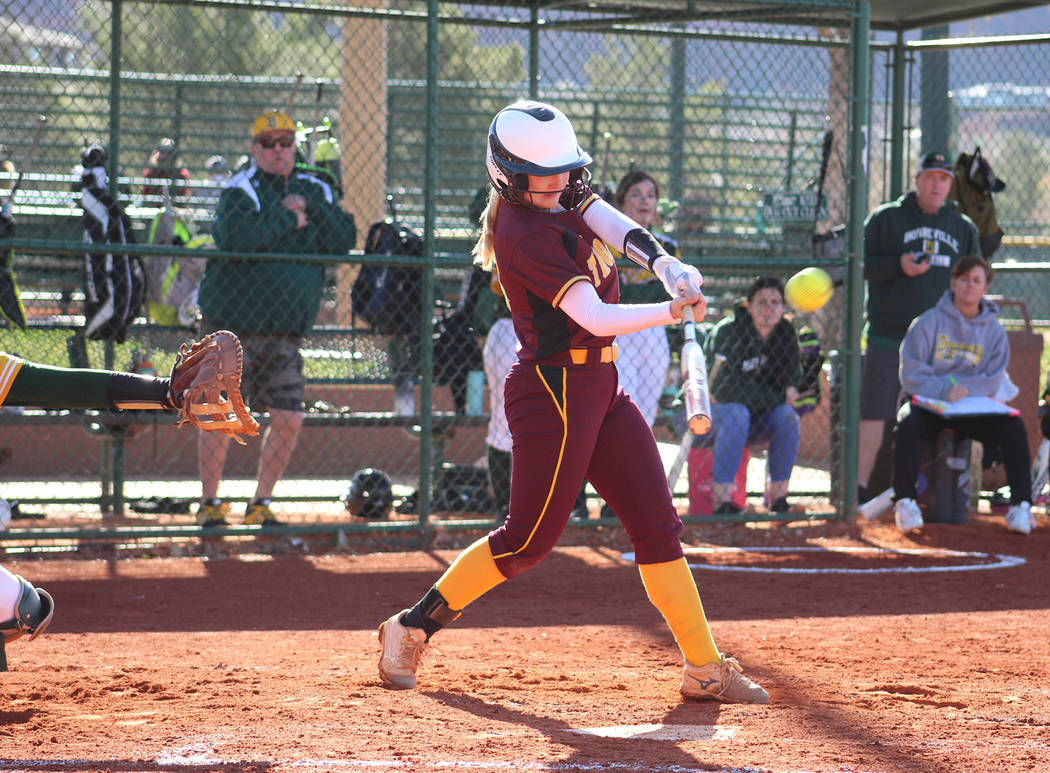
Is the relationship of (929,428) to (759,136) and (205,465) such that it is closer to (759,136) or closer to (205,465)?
(205,465)

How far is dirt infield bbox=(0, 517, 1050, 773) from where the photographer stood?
3.75m

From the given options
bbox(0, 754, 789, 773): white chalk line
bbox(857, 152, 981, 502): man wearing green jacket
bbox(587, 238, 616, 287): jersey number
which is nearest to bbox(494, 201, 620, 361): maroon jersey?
bbox(587, 238, 616, 287): jersey number

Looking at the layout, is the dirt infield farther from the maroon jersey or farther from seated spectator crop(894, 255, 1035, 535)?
the maroon jersey

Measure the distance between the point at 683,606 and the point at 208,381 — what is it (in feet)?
5.21

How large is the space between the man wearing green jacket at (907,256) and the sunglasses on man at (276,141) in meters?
3.58

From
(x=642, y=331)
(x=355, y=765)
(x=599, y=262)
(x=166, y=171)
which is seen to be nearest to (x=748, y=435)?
(x=642, y=331)

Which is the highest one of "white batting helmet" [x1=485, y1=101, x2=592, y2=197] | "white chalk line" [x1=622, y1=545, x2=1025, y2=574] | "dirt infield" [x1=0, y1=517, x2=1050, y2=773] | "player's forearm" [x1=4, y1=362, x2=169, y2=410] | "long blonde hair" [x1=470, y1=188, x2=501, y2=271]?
"white batting helmet" [x1=485, y1=101, x2=592, y2=197]

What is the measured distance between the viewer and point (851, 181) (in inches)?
332

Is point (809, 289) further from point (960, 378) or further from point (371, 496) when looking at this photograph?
point (371, 496)

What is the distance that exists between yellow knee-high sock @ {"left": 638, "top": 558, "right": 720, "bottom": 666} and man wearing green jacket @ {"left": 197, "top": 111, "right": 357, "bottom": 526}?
146 inches

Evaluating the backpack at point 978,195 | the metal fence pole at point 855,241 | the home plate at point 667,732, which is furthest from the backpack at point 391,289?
the home plate at point 667,732

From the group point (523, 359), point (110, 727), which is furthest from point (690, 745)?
point (110, 727)

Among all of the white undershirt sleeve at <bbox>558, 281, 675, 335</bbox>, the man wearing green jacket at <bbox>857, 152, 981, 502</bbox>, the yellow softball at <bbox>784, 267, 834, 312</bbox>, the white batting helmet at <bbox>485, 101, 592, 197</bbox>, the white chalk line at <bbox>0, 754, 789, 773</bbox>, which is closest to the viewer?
the white chalk line at <bbox>0, 754, 789, 773</bbox>

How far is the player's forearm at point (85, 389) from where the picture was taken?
402 cm
